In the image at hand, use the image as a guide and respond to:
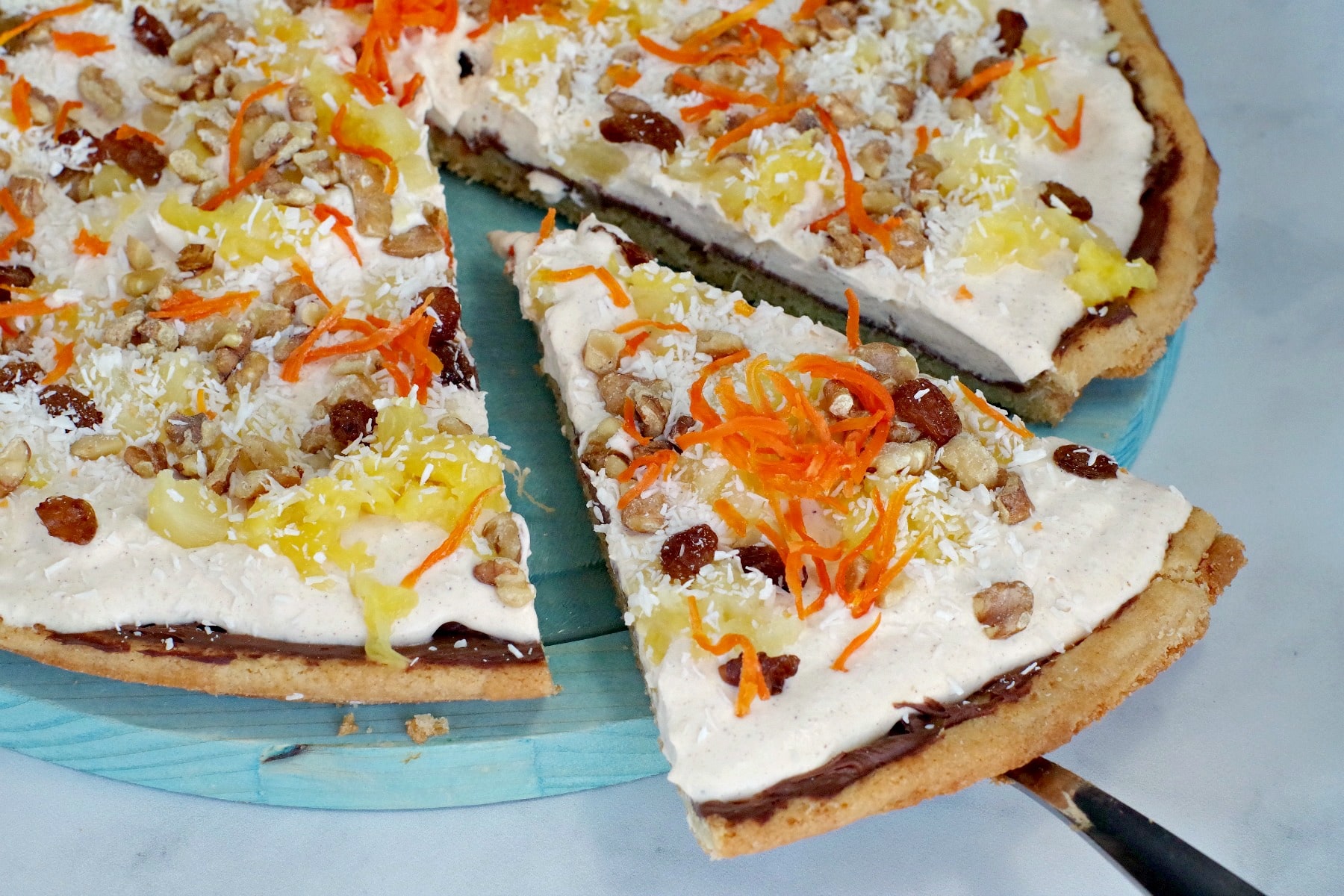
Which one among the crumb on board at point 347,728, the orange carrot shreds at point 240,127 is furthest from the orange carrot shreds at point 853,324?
the orange carrot shreds at point 240,127

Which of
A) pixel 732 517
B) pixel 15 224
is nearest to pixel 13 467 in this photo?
pixel 15 224

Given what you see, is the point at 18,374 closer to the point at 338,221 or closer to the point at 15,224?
the point at 15,224

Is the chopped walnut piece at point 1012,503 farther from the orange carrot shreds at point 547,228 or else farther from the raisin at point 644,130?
the raisin at point 644,130

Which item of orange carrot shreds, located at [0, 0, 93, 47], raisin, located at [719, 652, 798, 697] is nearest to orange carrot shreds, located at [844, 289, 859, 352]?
raisin, located at [719, 652, 798, 697]

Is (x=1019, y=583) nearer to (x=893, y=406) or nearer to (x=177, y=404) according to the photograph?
(x=893, y=406)

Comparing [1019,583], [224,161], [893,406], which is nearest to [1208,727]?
[1019,583]
